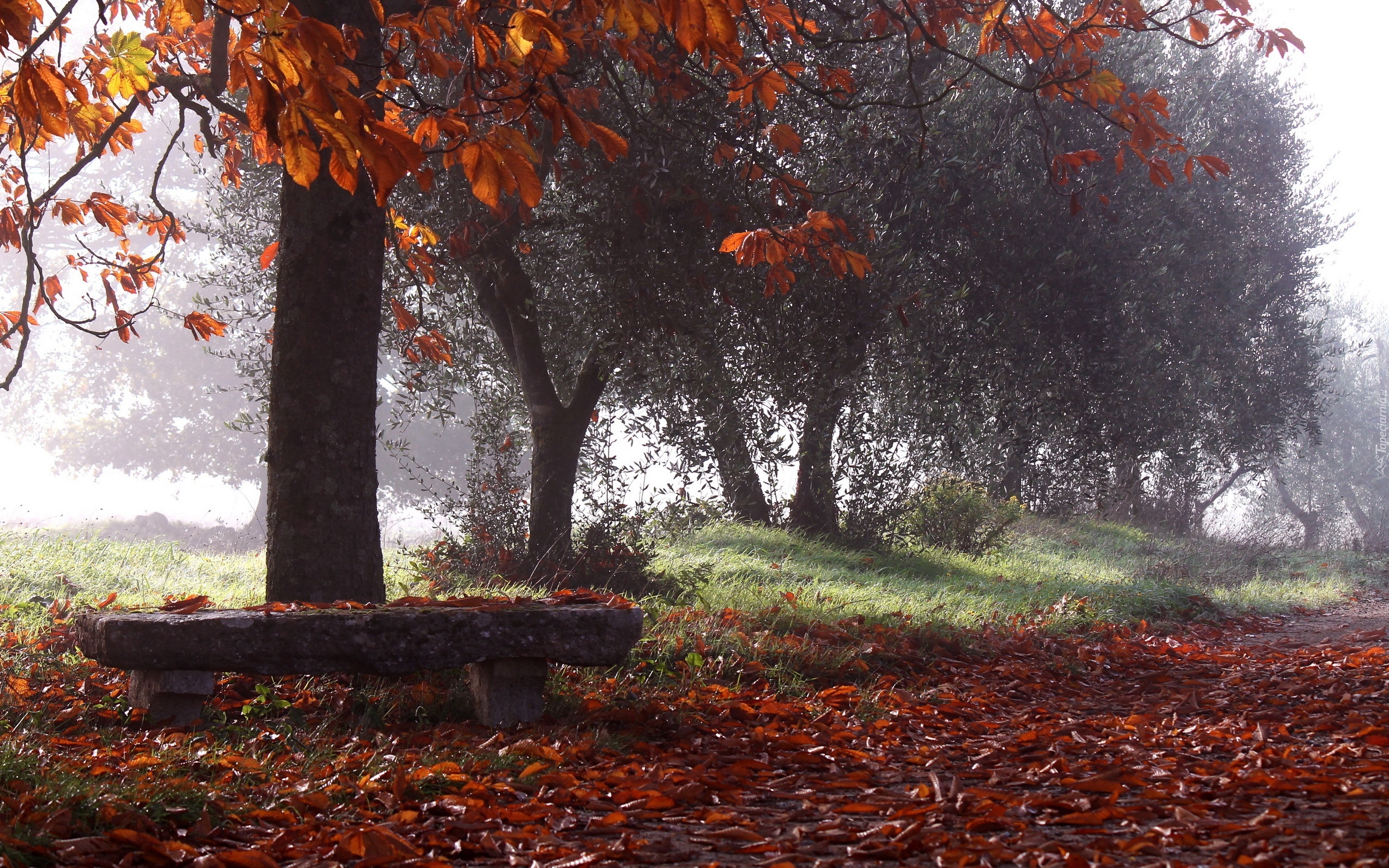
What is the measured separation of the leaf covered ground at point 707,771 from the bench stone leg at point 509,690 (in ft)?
0.45

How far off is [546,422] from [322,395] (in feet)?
15.0

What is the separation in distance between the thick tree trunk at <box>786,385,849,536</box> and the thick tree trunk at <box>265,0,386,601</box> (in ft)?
14.9

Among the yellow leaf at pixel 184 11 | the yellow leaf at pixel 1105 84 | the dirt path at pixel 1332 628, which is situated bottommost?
the dirt path at pixel 1332 628

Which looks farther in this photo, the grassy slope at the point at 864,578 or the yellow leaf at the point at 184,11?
the grassy slope at the point at 864,578

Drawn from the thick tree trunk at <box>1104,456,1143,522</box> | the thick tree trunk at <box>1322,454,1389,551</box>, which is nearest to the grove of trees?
the thick tree trunk at <box>1104,456,1143,522</box>

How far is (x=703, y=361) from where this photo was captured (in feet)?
28.6

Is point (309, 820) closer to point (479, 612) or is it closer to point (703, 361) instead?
point (479, 612)

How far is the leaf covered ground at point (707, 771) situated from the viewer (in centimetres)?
258

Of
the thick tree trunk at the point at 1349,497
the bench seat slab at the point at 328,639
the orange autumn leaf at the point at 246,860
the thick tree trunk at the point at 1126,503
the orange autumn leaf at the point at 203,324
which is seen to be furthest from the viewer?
the thick tree trunk at the point at 1349,497

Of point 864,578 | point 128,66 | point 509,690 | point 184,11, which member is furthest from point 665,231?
point 864,578

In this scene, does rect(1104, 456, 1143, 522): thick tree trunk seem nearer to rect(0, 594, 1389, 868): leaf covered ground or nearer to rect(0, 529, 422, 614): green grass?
rect(0, 594, 1389, 868): leaf covered ground

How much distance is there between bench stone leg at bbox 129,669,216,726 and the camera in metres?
4.05

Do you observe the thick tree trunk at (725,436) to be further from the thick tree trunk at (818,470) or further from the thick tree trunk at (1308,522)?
the thick tree trunk at (1308,522)

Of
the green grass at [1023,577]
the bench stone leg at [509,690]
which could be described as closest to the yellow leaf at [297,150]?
the bench stone leg at [509,690]
